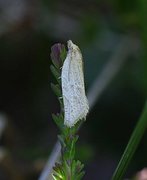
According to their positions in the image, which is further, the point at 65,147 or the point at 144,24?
the point at 144,24

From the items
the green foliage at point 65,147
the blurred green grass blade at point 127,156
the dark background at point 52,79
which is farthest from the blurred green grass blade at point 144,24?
the green foliage at point 65,147

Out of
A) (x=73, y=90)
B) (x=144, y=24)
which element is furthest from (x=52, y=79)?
(x=73, y=90)

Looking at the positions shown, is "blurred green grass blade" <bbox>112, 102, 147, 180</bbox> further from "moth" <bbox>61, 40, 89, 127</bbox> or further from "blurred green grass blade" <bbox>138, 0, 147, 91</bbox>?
"blurred green grass blade" <bbox>138, 0, 147, 91</bbox>

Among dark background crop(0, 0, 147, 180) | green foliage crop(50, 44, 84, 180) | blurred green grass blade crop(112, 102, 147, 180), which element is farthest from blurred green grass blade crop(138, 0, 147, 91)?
green foliage crop(50, 44, 84, 180)

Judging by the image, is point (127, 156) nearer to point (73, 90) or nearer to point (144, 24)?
point (73, 90)

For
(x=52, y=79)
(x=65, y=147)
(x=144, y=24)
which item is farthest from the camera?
(x=52, y=79)

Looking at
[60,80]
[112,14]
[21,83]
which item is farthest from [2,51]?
[60,80]

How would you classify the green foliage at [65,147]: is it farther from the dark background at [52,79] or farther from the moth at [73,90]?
the dark background at [52,79]
